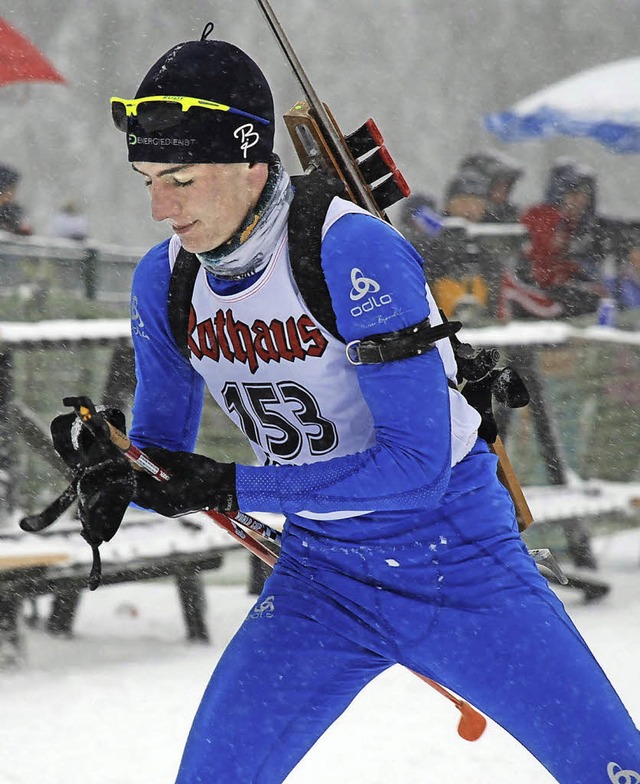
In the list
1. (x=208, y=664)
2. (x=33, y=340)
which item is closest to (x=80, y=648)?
(x=208, y=664)

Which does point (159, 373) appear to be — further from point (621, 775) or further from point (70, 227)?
point (70, 227)

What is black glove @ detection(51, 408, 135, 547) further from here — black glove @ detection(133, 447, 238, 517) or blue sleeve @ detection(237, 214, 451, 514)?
blue sleeve @ detection(237, 214, 451, 514)

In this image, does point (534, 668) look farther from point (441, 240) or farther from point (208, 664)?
point (441, 240)

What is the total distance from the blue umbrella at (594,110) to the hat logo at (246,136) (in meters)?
8.46

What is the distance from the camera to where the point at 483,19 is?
28453 mm

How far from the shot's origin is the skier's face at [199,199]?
204 cm

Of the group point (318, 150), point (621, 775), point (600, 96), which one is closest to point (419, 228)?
point (600, 96)

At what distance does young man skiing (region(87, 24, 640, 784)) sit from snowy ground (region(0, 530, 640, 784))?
75.0 inches

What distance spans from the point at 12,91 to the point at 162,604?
5719mm

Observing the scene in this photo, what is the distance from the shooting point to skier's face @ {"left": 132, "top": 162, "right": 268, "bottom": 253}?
6.70 ft

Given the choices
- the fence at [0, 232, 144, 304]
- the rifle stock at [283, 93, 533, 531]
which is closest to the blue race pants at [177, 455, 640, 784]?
the rifle stock at [283, 93, 533, 531]

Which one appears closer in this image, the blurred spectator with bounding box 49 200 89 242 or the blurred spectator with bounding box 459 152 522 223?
the blurred spectator with bounding box 459 152 522 223

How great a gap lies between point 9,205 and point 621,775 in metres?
7.22

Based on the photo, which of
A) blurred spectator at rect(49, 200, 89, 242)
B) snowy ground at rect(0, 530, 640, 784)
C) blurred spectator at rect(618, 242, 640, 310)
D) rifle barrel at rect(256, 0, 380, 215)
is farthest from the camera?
blurred spectator at rect(49, 200, 89, 242)
